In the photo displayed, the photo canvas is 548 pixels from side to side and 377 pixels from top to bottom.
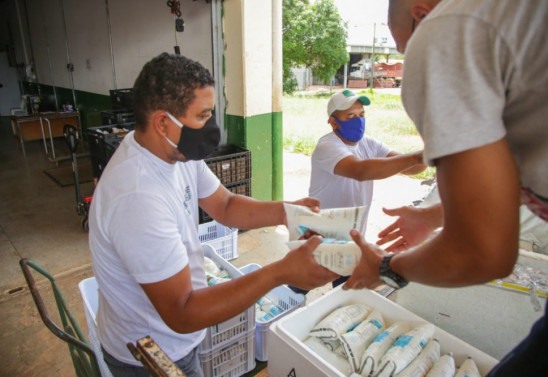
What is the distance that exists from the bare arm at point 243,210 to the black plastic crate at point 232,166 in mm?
1942

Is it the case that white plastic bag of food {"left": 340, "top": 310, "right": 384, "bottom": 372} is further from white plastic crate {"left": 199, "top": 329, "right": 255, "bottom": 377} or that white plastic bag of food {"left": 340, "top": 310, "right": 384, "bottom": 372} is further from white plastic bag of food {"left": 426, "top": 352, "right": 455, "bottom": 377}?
white plastic crate {"left": 199, "top": 329, "right": 255, "bottom": 377}

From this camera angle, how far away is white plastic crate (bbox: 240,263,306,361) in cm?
228

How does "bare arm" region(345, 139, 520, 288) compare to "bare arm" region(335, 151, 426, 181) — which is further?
"bare arm" region(335, 151, 426, 181)

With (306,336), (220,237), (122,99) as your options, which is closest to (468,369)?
(306,336)

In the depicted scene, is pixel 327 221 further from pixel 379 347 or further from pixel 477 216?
pixel 477 216

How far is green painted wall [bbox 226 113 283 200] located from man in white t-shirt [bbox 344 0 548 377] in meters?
3.52

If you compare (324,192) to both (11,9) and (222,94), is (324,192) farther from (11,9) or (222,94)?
(11,9)

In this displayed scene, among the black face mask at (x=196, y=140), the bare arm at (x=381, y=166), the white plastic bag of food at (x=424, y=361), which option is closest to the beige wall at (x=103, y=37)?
the bare arm at (x=381, y=166)

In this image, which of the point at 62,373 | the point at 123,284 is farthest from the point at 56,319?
the point at 123,284

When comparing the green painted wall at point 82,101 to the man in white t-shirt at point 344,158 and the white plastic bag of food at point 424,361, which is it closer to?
the man in white t-shirt at point 344,158

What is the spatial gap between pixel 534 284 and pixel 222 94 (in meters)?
3.44

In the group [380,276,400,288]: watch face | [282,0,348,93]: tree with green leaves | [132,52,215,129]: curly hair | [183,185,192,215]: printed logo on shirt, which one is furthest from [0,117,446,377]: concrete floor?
[282,0,348,93]: tree with green leaves

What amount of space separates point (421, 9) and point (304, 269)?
795mm

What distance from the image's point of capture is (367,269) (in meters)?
1.11
